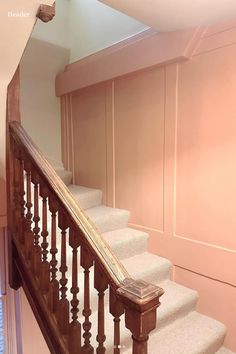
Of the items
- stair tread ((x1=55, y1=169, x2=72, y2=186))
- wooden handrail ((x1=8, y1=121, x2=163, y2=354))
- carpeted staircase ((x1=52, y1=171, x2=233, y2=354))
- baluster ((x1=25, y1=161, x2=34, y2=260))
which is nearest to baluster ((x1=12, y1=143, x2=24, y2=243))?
wooden handrail ((x1=8, y1=121, x2=163, y2=354))

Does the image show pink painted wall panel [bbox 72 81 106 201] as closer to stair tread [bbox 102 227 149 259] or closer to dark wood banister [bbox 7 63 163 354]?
stair tread [bbox 102 227 149 259]

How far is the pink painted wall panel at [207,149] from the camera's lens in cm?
205

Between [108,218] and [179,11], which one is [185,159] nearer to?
[108,218]

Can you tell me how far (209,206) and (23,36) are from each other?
175cm

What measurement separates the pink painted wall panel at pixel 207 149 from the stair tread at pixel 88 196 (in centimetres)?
98

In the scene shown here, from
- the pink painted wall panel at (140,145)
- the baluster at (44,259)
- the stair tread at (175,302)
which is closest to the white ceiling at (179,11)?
the pink painted wall panel at (140,145)

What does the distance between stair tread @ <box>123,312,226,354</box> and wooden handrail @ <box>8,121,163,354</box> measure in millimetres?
609

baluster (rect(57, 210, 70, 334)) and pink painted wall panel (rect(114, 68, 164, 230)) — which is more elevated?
pink painted wall panel (rect(114, 68, 164, 230))

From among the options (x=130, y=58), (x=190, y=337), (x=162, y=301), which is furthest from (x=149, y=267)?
(x=130, y=58)

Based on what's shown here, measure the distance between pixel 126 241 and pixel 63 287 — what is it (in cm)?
101

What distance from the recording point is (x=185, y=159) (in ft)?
7.58

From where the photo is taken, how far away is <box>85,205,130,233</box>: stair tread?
2.60 m

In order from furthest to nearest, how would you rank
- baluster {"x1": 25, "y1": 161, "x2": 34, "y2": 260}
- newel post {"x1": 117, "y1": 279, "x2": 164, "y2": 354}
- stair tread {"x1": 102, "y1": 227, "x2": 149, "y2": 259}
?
stair tread {"x1": 102, "y1": 227, "x2": 149, "y2": 259} → baluster {"x1": 25, "y1": 161, "x2": 34, "y2": 260} → newel post {"x1": 117, "y1": 279, "x2": 164, "y2": 354}

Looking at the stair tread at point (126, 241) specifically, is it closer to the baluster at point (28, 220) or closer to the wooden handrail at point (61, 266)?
Result: the wooden handrail at point (61, 266)
